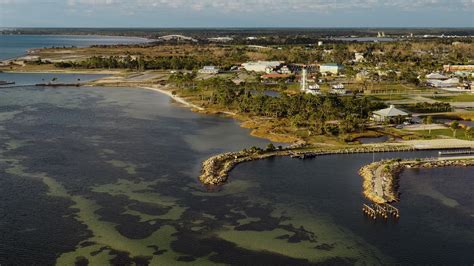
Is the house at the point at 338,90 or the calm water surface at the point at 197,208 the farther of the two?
the house at the point at 338,90

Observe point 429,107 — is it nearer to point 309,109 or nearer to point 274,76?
point 309,109

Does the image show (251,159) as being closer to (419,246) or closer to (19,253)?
(419,246)

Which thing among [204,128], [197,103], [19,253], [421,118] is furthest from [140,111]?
[19,253]

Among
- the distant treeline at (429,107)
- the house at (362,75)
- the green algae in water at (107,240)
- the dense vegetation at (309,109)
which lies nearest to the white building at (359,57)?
the house at (362,75)

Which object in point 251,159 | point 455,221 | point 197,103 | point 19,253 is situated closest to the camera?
point 19,253

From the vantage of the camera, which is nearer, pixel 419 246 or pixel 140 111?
pixel 419 246

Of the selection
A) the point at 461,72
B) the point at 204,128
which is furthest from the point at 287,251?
the point at 461,72

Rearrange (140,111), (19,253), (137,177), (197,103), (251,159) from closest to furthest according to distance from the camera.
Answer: (19,253) → (137,177) → (251,159) → (140,111) → (197,103)

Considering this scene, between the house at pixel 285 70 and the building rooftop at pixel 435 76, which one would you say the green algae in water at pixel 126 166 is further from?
the building rooftop at pixel 435 76
